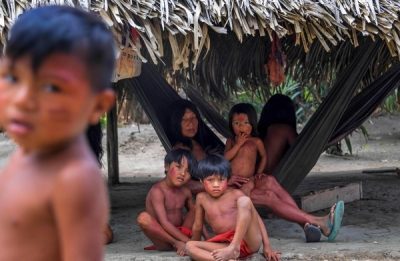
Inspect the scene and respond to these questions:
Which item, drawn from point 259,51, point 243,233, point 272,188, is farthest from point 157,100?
point 243,233

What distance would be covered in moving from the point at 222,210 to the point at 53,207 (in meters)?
3.15

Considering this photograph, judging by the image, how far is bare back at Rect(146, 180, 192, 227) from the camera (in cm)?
474

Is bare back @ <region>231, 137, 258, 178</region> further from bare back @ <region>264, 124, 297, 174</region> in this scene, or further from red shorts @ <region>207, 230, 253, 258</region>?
red shorts @ <region>207, 230, 253, 258</region>

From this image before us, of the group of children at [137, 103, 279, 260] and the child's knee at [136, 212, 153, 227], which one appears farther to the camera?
the child's knee at [136, 212, 153, 227]

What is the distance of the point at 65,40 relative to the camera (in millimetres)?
1271

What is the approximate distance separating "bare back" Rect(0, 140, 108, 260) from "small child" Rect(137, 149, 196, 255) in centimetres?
320

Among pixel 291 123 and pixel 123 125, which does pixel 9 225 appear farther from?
pixel 123 125

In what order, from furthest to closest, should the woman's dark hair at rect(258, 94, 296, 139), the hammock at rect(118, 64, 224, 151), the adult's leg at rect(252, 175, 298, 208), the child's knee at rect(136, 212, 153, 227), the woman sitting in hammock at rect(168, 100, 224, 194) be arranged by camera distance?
the woman's dark hair at rect(258, 94, 296, 139)
the hammock at rect(118, 64, 224, 151)
the woman sitting in hammock at rect(168, 100, 224, 194)
the adult's leg at rect(252, 175, 298, 208)
the child's knee at rect(136, 212, 153, 227)

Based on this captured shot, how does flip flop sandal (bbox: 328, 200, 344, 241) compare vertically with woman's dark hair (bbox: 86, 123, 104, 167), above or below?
below

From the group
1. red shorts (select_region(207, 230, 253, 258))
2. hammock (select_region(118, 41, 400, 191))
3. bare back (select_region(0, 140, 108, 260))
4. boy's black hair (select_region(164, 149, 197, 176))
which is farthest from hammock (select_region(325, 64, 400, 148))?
bare back (select_region(0, 140, 108, 260))

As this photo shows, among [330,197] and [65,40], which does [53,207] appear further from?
[330,197]

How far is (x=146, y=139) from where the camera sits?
40.4 feet

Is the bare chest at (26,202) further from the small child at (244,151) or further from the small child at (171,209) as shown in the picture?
the small child at (244,151)

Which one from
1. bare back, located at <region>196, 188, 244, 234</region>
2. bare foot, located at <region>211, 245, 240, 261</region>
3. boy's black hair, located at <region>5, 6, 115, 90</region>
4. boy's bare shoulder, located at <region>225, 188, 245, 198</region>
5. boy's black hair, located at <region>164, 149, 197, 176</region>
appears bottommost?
bare foot, located at <region>211, 245, 240, 261</region>
